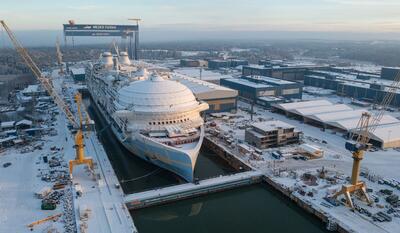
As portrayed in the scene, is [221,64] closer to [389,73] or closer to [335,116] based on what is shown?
[389,73]

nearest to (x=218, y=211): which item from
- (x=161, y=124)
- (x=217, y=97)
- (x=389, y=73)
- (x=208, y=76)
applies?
(x=161, y=124)

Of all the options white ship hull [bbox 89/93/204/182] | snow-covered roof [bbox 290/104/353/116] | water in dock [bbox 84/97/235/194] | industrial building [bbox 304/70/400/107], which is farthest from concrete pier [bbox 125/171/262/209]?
industrial building [bbox 304/70/400/107]

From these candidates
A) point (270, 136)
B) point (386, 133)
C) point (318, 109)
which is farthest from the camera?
point (318, 109)

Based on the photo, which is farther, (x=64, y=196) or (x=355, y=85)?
(x=355, y=85)

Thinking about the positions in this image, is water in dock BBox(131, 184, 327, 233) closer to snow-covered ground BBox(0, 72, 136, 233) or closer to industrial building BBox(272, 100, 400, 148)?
snow-covered ground BBox(0, 72, 136, 233)

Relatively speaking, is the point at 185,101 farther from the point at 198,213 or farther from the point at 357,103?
the point at 357,103

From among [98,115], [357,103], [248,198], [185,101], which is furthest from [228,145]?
[357,103]
